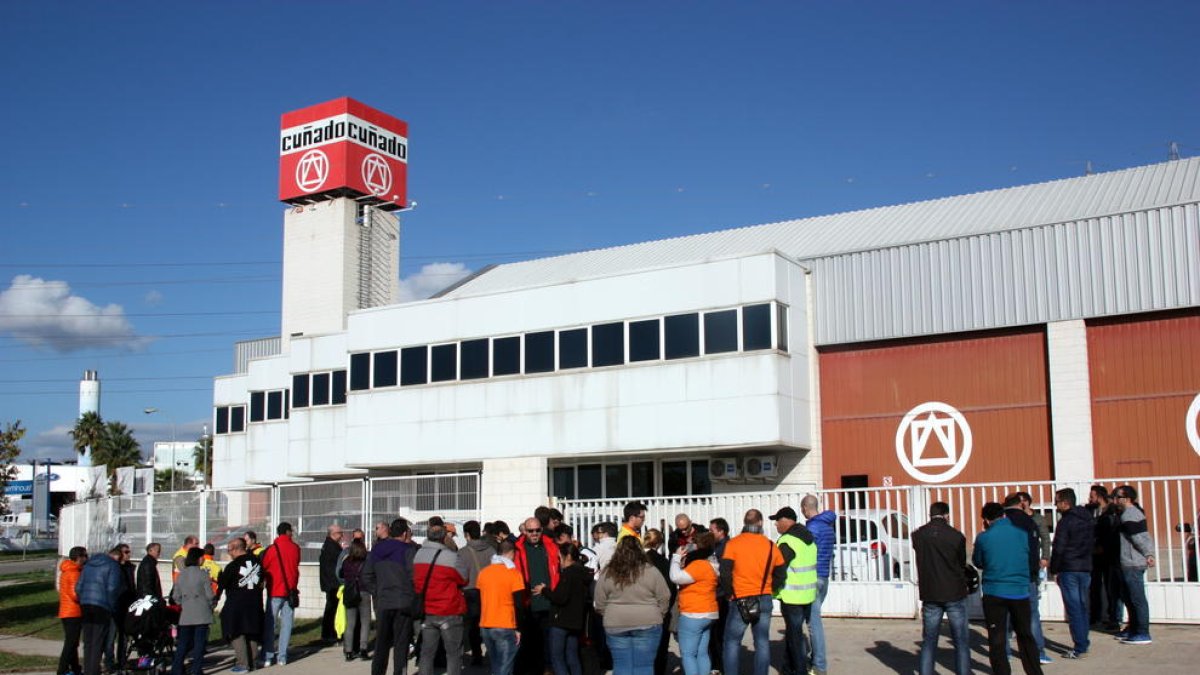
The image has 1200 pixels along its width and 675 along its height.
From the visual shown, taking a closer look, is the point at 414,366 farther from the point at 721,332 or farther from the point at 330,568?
the point at 330,568

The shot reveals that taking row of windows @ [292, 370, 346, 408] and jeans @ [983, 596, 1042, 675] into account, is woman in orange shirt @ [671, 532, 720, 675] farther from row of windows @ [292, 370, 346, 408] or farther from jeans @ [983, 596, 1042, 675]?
row of windows @ [292, 370, 346, 408]

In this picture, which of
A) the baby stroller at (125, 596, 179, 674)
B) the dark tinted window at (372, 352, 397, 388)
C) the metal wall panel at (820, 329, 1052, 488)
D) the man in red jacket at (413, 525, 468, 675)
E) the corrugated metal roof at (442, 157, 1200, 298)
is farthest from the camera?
the dark tinted window at (372, 352, 397, 388)

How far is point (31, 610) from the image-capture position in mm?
24688

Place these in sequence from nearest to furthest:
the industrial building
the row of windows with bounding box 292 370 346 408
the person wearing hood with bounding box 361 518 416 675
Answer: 1. the person wearing hood with bounding box 361 518 416 675
2. the industrial building
3. the row of windows with bounding box 292 370 346 408

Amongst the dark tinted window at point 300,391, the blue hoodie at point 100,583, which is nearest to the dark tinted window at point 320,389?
the dark tinted window at point 300,391

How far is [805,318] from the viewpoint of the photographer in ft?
77.9

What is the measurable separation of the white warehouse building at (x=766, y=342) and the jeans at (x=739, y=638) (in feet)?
36.6

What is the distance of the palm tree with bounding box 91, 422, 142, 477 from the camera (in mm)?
89688

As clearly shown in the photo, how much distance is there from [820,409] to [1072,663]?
11747 millimetres

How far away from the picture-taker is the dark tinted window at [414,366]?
27453 millimetres

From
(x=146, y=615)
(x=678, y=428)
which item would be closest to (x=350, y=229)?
(x=678, y=428)

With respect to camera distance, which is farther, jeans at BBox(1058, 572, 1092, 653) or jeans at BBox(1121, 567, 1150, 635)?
jeans at BBox(1121, 567, 1150, 635)

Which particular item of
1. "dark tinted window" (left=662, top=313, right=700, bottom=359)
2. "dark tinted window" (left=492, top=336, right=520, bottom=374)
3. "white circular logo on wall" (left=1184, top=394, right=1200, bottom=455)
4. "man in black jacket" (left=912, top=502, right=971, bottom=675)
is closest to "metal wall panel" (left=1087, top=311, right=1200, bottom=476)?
"white circular logo on wall" (left=1184, top=394, right=1200, bottom=455)

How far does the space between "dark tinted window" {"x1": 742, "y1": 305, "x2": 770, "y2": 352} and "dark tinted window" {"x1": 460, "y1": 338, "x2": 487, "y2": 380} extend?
6514mm
